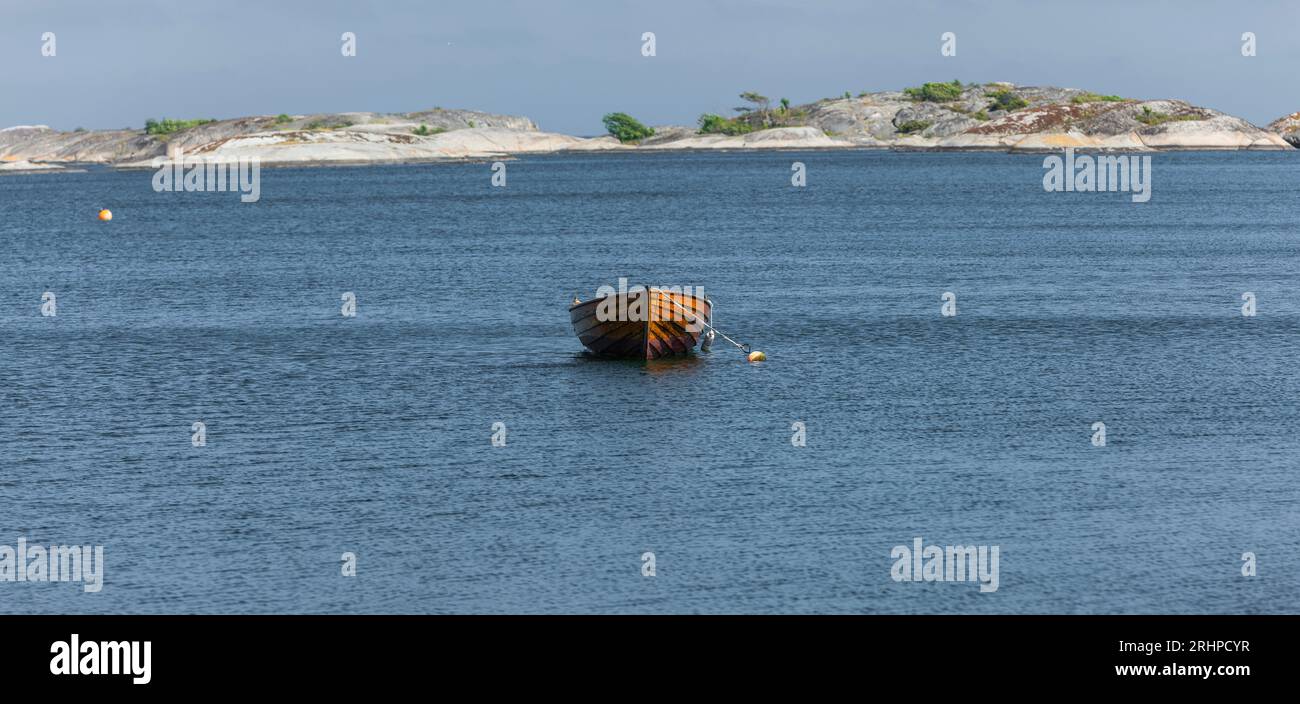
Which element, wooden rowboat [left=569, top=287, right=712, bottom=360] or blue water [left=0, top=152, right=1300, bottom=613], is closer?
blue water [left=0, top=152, right=1300, bottom=613]

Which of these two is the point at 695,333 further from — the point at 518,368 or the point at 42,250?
the point at 42,250

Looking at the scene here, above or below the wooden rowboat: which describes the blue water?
below

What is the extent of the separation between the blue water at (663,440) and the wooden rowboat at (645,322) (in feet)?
3.46

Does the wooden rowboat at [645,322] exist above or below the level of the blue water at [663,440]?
above

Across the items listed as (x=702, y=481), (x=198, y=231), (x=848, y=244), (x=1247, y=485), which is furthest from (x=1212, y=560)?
(x=198, y=231)

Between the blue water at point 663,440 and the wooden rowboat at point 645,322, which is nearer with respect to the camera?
the blue water at point 663,440

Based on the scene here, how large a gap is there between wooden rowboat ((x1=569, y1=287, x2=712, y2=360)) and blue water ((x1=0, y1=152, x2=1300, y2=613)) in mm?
1054

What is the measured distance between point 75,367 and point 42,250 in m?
66.5

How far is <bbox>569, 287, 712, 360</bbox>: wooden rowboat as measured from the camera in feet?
187

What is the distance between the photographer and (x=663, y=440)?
1748 inches

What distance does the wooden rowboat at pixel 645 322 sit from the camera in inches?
2243

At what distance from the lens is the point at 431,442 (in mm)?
44469

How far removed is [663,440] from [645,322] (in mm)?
13027

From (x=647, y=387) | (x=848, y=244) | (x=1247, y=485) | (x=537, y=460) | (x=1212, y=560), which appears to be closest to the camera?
(x=1212, y=560)
